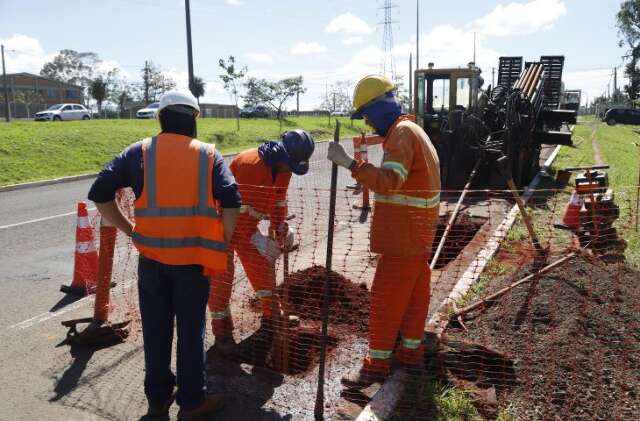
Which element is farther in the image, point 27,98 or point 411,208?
point 27,98

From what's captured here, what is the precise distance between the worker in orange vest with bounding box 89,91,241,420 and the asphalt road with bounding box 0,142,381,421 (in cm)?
48

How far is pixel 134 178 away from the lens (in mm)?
2994

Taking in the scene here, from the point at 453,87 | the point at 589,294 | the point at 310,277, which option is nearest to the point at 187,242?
the point at 310,277

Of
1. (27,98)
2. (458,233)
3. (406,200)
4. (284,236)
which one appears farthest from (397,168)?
(27,98)

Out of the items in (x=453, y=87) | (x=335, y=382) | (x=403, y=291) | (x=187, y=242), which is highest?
(x=453, y=87)

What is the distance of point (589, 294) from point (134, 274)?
187 inches

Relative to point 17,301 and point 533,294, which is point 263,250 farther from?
point 17,301

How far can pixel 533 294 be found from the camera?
15.5 feet

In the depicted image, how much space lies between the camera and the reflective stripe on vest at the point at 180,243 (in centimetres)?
300

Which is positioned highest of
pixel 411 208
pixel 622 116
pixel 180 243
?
pixel 622 116

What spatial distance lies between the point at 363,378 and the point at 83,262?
336 centimetres

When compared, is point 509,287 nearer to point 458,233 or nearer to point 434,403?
point 434,403

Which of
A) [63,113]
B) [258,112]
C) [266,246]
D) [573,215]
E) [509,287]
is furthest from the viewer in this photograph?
[258,112]

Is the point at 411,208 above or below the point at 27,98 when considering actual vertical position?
below
